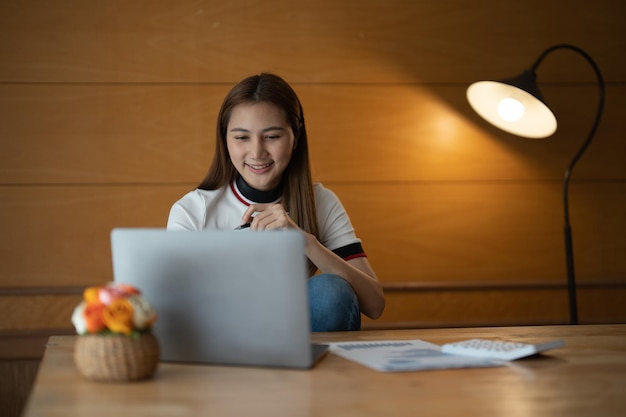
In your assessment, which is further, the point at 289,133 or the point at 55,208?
the point at 55,208

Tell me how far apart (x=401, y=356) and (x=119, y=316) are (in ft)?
1.40

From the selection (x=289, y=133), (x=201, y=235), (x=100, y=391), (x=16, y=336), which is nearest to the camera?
(x=100, y=391)

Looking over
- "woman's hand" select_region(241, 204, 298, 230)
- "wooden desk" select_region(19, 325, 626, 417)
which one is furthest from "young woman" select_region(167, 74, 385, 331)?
"wooden desk" select_region(19, 325, 626, 417)

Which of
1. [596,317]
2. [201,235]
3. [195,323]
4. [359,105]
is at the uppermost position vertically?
[359,105]

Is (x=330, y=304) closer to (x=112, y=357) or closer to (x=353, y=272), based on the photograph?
(x=353, y=272)

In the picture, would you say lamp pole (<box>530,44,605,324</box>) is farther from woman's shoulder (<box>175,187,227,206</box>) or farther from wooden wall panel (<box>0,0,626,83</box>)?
woman's shoulder (<box>175,187,227,206</box>)

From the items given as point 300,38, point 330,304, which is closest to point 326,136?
point 300,38

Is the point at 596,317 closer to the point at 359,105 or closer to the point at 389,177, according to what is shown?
the point at 389,177

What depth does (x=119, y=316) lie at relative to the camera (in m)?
1.02

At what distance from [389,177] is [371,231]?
19cm

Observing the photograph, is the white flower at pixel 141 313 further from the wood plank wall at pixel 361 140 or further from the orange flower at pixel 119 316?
the wood plank wall at pixel 361 140

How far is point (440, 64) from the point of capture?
2.79m

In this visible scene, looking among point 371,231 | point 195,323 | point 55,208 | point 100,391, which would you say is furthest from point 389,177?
point 100,391

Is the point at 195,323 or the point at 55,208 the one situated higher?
the point at 55,208
